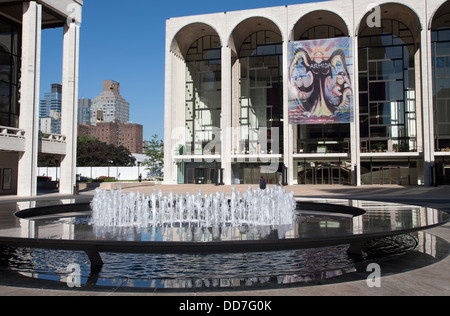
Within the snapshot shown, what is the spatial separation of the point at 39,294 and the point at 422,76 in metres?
39.9

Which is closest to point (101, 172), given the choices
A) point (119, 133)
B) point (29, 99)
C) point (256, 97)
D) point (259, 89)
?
point (256, 97)

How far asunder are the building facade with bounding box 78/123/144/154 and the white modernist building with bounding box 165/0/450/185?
347 feet

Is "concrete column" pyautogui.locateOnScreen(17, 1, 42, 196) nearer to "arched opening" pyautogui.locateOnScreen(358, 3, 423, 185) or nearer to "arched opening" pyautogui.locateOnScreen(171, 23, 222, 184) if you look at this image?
"arched opening" pyautogui.locateOnScreen(171, 23, 222, 184)

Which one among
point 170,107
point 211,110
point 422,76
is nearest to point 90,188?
point 170,107

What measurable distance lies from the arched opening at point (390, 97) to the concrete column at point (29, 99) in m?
31.1

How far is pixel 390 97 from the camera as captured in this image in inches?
1655

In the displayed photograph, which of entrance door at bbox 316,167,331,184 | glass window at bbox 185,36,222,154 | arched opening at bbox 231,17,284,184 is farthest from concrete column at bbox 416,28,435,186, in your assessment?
glass window at bbox 185,36,222,154

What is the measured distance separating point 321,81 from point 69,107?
23.6m

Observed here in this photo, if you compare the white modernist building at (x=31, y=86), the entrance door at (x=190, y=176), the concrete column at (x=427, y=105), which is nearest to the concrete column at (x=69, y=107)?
the white modernist building at (x=31, y=86)

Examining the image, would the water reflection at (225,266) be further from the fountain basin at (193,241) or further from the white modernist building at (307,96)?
the white modernist building at (307,96)

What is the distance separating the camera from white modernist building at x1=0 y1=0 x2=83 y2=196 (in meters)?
28.1

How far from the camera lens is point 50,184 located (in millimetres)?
38594

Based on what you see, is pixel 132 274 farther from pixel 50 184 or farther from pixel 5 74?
pixel 50 184

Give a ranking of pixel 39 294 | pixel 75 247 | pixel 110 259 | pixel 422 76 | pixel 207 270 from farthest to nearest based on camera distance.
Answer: pixel 422 76, pixel 110 259, pixel 207 270, pixel 75 247, pixel 39 294
